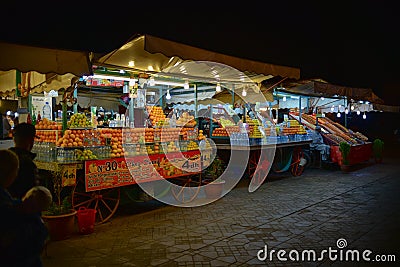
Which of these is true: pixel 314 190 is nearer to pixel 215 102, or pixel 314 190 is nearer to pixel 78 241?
pixel 215 102

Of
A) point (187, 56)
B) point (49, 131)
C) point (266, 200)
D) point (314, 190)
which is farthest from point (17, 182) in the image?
point (314, 190)

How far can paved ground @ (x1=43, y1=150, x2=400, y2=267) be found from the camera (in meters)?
4.73

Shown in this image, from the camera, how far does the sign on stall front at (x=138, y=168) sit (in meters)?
6.21

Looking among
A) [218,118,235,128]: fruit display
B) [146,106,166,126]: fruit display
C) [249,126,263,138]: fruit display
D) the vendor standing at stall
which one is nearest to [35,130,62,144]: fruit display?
[146,106,166,126]: fruit display

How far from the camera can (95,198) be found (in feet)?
21.0

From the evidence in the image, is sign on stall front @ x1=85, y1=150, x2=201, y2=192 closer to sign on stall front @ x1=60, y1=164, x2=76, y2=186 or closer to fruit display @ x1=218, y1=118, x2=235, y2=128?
sign on stall front @ x1=60, y1=164, x2=76, y2=186

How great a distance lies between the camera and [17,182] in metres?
3.43

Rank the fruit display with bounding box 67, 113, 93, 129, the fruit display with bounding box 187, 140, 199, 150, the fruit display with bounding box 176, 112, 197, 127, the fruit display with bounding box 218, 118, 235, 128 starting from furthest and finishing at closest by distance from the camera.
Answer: the fruit display with bounding box 218, 118, 235, 128 → the fruit display with bounding box 176, 112, 197, 127 → the fruit display with bounding box 187, 140, 199, 150 → the fruit display with bounding box 67, 113, 93, 129

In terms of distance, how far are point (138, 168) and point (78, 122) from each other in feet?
4.75

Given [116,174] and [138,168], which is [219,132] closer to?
[138,168]

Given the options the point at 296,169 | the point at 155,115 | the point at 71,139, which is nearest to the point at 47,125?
the point at 71,139

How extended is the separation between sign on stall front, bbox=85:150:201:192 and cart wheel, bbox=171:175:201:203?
0.32 m

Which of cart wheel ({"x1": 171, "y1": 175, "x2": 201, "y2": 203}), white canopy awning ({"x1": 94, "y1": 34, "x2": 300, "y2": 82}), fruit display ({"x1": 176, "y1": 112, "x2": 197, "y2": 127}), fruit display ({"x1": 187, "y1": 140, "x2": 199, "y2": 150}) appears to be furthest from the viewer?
fruit display ({"x1": 176, "y1": 112, "x2": 197, "y2": 127})

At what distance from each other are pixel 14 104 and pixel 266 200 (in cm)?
839
